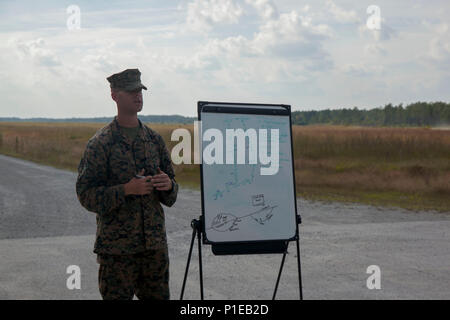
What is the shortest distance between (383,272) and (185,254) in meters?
2.87

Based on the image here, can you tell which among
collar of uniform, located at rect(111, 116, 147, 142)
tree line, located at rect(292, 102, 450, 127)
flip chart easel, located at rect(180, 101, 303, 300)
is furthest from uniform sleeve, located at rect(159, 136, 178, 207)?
tree line, located at rect(292, 102, 450, 127)

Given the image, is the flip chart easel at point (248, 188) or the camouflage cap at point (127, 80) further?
the flip chart easel at point (248, 188)

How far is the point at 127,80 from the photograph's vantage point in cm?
409

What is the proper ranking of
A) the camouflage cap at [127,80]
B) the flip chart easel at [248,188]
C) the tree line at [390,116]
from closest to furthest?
1. the camouflage cap at [127,80]
2. the flip chart easel at [248,188]
3. the tree line at [390,116]

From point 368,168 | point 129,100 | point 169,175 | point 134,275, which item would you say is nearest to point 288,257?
point 169,175

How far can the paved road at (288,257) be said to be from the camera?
22.5 ft

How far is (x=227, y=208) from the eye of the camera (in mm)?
5246

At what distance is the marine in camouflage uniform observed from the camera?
403 cm

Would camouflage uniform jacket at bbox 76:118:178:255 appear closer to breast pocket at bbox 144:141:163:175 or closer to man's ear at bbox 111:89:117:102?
breast pocket at bbox 144:141:163:175

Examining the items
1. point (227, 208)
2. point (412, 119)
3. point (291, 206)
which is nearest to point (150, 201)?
point (227, 208)

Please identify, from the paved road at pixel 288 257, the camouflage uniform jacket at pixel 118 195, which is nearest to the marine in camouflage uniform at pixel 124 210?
the camouflage uniform jacket at pixel 118 195

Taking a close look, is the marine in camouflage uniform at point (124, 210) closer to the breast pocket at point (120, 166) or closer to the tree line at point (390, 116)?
the breast pocket at point (120, 166)

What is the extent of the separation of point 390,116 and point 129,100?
4789 inches
